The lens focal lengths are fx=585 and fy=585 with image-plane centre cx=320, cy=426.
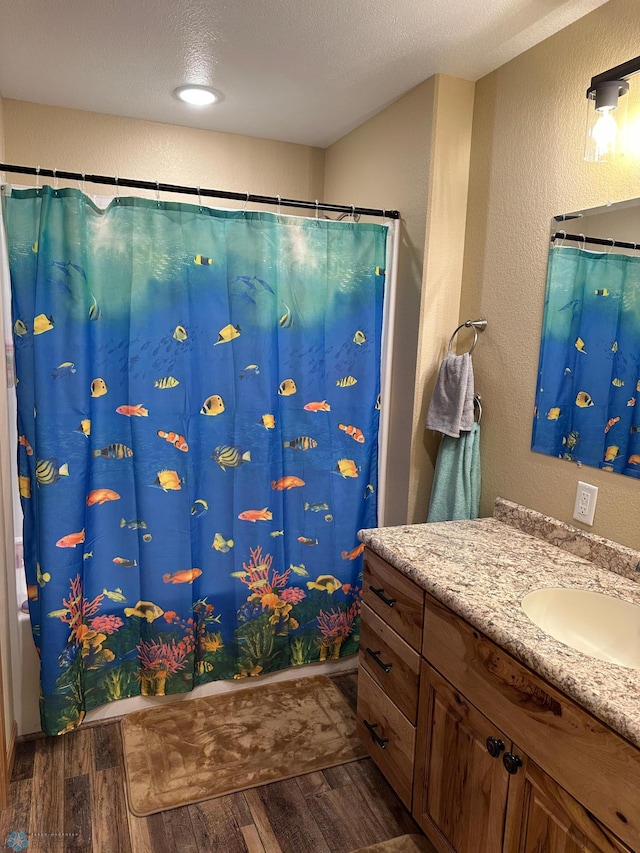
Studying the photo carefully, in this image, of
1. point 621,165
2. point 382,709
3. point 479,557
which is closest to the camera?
point 621,165

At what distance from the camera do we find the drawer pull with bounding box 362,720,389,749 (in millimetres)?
1849

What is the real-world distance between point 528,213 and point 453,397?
0.67m

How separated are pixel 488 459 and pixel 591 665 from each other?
3.58 feet

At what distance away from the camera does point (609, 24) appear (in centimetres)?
164

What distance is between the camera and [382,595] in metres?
1.84

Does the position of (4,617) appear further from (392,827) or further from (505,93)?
(505,93)

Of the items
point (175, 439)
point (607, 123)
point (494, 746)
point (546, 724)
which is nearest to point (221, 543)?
point (175, 439)

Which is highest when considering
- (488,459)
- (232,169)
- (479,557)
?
(232,169)

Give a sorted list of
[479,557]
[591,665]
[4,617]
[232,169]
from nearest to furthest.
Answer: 1. [591,665]
2. [479,557]
3. [4,617]
4. [232,169]

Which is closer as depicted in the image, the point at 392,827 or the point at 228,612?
the point at 392,827

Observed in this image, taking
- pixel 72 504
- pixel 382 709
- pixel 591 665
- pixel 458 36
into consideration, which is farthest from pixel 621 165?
pixel 72 504

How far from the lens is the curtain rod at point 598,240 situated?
1.63 metres

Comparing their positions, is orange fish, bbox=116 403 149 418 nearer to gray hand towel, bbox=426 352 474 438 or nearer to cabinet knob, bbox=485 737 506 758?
gray hand towel, bbox=426 352 474 438

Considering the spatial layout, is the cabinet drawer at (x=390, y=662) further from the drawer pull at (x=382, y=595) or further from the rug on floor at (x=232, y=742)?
the rug on floor at (x=232, y=742)
